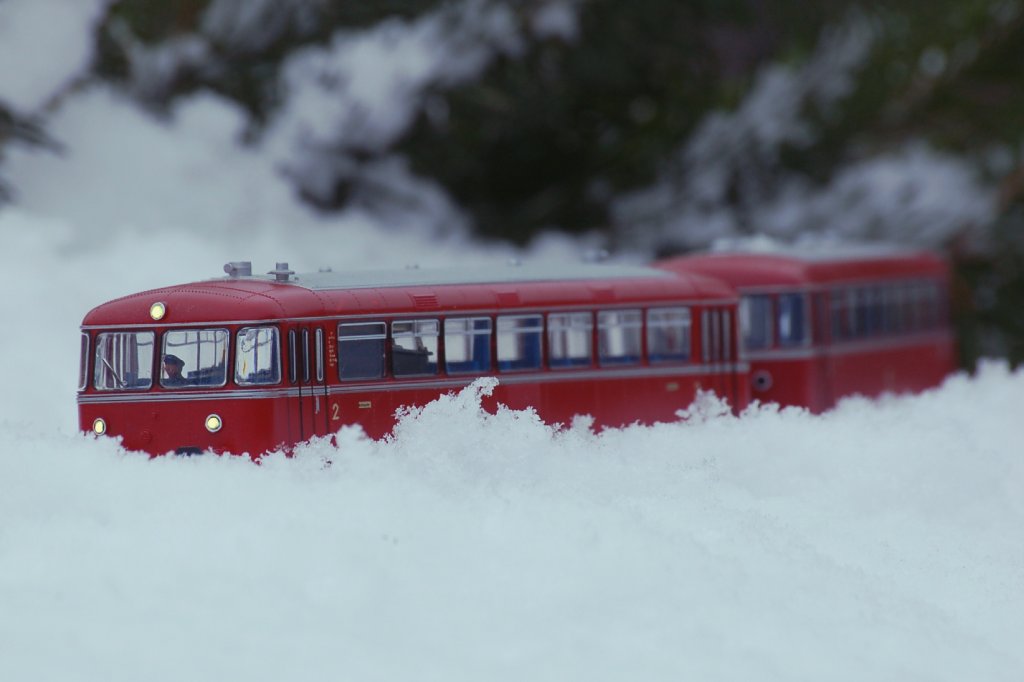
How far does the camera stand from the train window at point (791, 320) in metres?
19.7

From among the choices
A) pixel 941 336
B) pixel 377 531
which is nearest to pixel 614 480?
pixel 377 531

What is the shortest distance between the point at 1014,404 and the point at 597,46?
9.96m

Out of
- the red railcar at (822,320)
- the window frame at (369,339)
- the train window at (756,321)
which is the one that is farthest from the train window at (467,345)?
the train window at (756,321)

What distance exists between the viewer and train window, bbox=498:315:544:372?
15.4 meters

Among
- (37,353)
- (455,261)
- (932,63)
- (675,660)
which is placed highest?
(932,63)

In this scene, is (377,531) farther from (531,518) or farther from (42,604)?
(42,604)

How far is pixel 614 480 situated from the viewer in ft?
41.9

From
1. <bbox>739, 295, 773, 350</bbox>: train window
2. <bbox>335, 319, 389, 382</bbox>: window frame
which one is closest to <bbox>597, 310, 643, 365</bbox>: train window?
<bbox>335, 319, 389, 382</bbox>: window frame

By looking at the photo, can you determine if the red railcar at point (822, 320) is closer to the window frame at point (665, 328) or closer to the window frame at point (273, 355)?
the window frame at point (665, 328)

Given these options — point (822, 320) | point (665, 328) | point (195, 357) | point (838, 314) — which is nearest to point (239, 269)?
point (195, 357)

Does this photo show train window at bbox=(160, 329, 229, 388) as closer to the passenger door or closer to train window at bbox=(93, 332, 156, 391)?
train window at bbox=(93, 332, 156, 391)

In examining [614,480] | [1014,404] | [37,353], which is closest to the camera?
[614,480]

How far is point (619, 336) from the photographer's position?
16.3 meters

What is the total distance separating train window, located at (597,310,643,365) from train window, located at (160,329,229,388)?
174 inches
